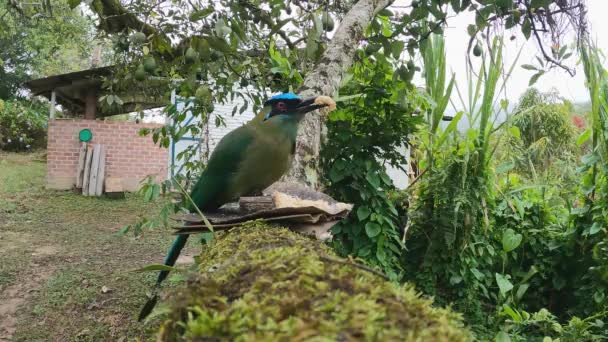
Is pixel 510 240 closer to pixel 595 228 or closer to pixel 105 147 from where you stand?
pixel 595 228

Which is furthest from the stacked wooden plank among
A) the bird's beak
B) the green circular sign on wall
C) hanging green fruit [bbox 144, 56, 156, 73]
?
the bird's beak

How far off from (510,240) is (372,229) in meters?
0.92

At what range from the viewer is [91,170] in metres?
9.33

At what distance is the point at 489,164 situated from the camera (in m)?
3.20

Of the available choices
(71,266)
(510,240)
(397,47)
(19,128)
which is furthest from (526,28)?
(19,128)

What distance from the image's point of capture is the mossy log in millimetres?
629

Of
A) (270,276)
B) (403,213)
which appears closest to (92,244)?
(403,213)

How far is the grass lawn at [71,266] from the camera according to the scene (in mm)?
3732

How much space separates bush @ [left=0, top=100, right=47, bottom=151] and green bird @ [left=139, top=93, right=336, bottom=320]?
15855 mm

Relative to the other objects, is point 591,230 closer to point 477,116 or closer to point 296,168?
point 477,116

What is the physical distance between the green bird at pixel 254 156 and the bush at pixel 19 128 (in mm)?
15855

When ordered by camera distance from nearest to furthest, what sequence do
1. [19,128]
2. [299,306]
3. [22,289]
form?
[299,306] → [22,289] → [19,128]

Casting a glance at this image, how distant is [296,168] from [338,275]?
5.17ft

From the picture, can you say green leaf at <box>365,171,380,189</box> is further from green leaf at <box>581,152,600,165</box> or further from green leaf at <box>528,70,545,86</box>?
green leaf at <box>581,152,600,165</box>
